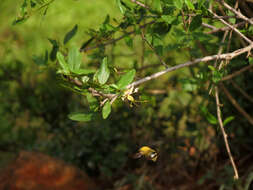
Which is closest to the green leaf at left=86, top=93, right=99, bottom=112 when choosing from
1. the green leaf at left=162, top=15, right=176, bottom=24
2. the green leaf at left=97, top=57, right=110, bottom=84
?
the green leaf at left=97, top=57, right=110, bottom=84

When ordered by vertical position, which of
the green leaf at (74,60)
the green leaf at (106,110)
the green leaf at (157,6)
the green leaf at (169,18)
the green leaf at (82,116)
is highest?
the green leaf at (157,6)

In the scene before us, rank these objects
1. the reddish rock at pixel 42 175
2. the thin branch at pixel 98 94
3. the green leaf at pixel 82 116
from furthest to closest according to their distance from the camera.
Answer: the reddish rock at pixel 42 175
the green leaf at pixel 82 116
the thin branch at pixel 98 94

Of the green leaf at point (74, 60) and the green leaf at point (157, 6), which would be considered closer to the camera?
the green leaf at point (74, 60)

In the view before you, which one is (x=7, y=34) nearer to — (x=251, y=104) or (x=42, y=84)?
(x=42, y=84)

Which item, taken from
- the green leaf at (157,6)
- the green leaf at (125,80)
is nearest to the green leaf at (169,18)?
the green leaf at (157,6)

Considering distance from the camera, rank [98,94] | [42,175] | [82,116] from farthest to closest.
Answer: [42,175], [82,116], [98,94]

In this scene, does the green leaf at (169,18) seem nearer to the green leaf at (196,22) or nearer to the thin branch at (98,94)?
the green leaf at (196,22)

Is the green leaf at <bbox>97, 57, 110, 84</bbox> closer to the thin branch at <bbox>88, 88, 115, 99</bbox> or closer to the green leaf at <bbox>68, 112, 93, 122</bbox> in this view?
the thin branch at <bbox>88, 88, 115, 99</bbox>

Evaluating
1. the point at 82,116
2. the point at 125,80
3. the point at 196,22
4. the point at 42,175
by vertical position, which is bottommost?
the point at 42,175

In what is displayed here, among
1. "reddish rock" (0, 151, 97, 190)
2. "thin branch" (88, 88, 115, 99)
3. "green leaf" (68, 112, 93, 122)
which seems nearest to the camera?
"thin branch" (88, 88, 115, 99)

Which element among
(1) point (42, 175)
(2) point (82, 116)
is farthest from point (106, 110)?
(1) point (42, 175)

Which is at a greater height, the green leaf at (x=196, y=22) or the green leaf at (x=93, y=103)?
the green leaf at (x=196, y=22)

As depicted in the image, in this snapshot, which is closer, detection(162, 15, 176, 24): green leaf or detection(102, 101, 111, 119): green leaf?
detection(102, 101, 111, 119): green leaf

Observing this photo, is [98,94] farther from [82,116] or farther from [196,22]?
[196,22]
